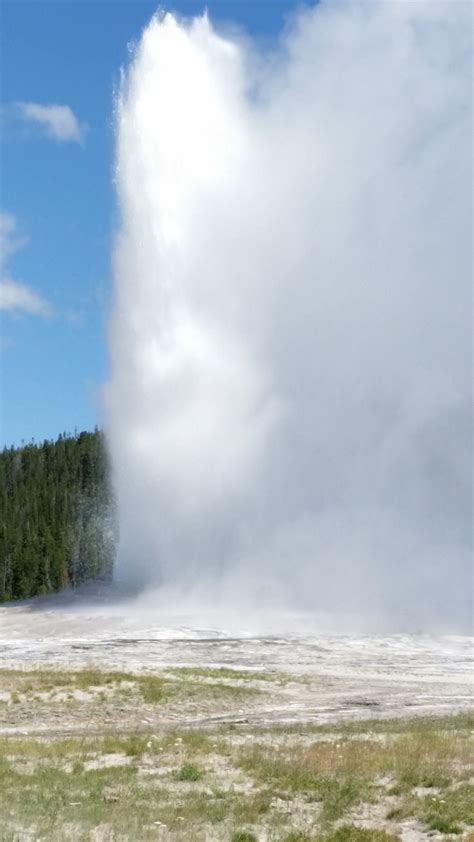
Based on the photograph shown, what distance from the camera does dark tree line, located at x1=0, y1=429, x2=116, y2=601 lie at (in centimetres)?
10012

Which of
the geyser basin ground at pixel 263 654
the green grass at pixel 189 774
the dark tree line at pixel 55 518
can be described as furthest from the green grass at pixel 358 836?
the dark tree line at pixel 55 518

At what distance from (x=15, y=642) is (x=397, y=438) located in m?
39.6

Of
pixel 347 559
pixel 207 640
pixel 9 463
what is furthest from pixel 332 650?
pixel 9 463

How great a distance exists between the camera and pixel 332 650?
137 feet

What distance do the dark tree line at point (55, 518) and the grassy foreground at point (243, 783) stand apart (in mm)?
61442

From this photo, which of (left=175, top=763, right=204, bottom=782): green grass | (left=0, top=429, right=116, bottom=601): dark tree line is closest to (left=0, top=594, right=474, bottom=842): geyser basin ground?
(left=175, top=763, right=204, bottom=782): green grass

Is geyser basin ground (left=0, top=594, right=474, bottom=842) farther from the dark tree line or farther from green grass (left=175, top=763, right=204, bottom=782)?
the dark tree line

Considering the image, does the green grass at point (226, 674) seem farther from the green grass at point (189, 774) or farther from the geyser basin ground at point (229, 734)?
the green grass at point (189, 774)

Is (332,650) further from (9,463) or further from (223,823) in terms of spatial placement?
(9,463)

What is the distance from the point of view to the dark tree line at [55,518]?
100 m

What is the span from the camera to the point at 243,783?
15.4 m

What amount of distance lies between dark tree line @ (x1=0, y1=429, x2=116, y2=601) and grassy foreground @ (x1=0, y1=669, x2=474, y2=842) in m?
61.4

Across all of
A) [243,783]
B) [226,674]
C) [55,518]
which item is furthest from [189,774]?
[55,518]

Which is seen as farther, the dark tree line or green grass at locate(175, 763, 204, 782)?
the dark tree line
